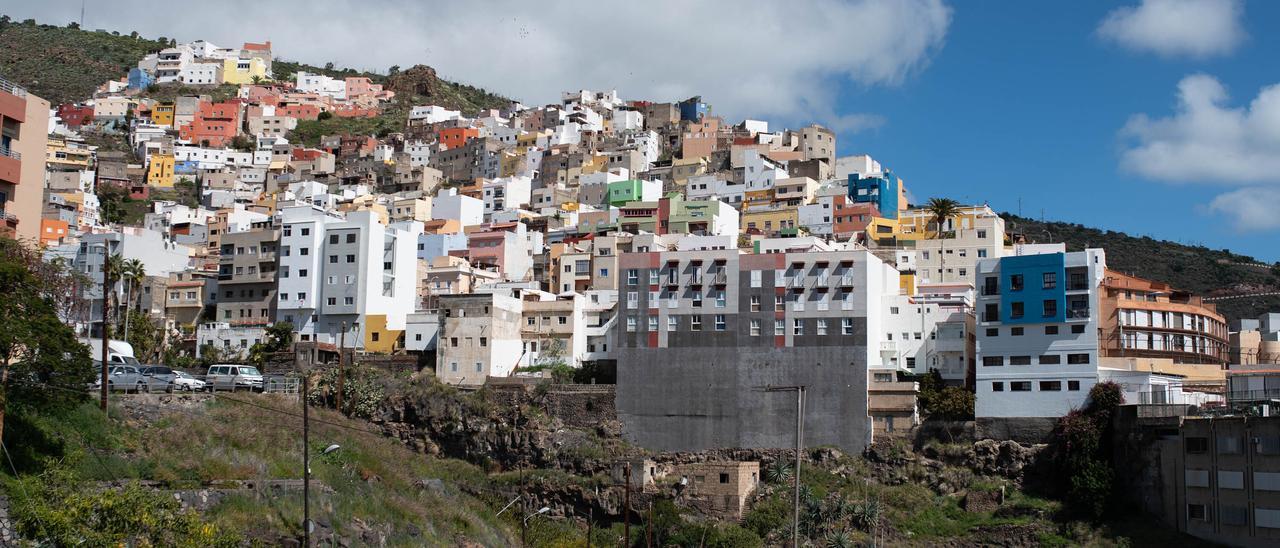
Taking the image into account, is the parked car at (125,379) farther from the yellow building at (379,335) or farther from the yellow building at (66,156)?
the yellow building at (66,156)

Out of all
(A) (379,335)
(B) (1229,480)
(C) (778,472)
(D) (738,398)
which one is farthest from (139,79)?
(B) (1229,480)

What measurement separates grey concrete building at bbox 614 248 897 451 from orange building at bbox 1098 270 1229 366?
1094cm

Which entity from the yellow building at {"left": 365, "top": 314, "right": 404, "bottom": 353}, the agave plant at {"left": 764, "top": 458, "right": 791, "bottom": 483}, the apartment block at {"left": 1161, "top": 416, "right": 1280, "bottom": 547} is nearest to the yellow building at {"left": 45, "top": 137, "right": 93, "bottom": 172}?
the yellow building at {"left": 365, "top": 314, "right": 404, "bottom": 353}

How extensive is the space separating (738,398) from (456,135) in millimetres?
97660

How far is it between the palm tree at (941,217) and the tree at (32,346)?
59.0 meters

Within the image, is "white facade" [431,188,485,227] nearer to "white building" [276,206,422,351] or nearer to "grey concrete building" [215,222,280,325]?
"grey concrete building" [215,222,280,325]

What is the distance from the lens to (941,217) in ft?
290

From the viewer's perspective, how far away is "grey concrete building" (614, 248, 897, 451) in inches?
2522

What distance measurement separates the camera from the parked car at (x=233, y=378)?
2267 inches

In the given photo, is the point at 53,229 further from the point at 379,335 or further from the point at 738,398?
the point at 738,398

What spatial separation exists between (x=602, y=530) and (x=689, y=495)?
4.36 m

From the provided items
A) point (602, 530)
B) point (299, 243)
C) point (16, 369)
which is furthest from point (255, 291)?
point (16, 369)

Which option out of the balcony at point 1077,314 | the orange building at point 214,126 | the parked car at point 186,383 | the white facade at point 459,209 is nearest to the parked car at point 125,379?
the parked car at point 186,383

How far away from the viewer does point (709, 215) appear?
100500mm
